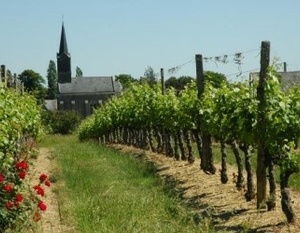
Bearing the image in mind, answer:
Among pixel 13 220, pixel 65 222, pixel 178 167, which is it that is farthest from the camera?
pixel 178 167

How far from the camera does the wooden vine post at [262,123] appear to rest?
9102 millimetres

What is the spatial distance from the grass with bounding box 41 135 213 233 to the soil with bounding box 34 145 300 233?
27 cm

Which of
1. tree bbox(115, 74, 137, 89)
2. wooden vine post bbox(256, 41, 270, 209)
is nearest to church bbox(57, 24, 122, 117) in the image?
tree bbox(115, 74, 137, 89)

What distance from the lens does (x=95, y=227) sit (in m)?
8.38

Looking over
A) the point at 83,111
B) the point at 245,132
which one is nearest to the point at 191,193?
the point at 245,132

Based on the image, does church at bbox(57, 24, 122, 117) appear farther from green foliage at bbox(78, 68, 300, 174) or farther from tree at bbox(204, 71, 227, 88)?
tree at bbox(204, 71, 227, 88)

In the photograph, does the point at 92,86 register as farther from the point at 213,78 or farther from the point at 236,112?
the point at 236,112

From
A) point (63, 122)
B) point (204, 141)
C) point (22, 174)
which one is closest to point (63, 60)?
point (63, 122)

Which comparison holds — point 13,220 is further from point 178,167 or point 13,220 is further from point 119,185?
point 178,167

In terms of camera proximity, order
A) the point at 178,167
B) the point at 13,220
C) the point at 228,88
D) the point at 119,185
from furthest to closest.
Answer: the point at 178,167
the point at 119,185
the point at 228,88
the point at 13,220

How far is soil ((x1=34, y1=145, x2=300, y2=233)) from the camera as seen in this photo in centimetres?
838

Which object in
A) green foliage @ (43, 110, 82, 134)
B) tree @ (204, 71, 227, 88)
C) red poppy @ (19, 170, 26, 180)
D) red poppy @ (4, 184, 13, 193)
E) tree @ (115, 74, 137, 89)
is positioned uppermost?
tree @ (115, 74, 137, 89)

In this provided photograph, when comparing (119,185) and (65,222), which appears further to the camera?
(119,185)

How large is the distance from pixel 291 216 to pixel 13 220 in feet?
12.1
